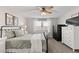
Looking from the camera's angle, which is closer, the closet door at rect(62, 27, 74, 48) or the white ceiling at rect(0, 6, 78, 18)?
the white ceiling at rect(0, 6, 78, 18)

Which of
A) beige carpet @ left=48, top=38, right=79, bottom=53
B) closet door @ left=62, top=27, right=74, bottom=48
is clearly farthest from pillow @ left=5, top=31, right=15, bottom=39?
closet door @ left=62, top=27, right=74, bottom=48

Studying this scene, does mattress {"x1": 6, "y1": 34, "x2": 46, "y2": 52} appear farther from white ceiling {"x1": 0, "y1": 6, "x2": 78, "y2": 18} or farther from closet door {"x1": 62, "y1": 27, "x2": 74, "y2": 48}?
closet door {"x1": 62, "y1": 27, "x2": 74, "y2": 48}

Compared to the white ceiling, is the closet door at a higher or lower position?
lower

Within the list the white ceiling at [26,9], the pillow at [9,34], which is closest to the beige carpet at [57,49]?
the white ceiling at [26,9]

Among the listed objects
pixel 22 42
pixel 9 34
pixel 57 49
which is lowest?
pixel 57 49

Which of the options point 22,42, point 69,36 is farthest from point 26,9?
point 69,36

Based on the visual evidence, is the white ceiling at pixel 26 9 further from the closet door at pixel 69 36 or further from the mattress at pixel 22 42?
the closet door at pixel 69 36

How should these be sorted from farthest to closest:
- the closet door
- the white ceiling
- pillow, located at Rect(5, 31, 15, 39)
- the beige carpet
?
the closet door < pillow, located at Rect(5, 31, 15, 39) < the beige carpet < the white ceiling

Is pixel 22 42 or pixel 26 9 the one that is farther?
pixel 22 42

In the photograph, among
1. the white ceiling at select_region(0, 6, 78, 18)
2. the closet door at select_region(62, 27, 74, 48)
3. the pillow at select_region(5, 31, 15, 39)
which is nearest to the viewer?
the white ceiling at select_region(0, 6, 78, 18)

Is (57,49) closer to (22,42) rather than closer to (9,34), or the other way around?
(22,42)

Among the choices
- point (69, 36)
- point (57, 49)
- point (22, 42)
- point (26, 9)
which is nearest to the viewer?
point (26, 9)

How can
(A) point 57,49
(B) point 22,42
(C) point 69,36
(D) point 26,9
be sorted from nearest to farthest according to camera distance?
(D) point 26,9
(B) point 22,42
(A) point 57,49
(C) point 69,36
